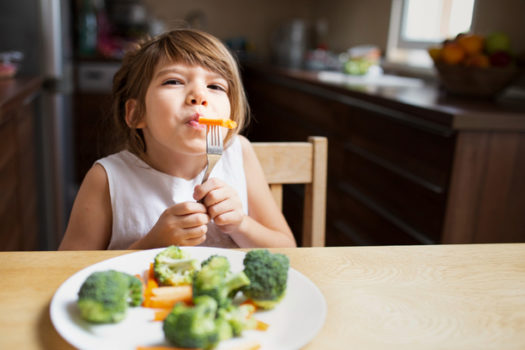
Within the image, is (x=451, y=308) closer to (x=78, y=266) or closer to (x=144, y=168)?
(x=78, y=266)

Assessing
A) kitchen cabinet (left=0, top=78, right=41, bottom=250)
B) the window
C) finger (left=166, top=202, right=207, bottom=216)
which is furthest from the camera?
the window

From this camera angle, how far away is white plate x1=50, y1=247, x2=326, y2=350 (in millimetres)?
496

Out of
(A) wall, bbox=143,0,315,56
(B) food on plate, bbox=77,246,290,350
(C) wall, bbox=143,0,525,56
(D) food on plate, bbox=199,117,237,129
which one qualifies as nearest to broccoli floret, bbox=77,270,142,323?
(B) food on plate, bbox=77,246,290,350

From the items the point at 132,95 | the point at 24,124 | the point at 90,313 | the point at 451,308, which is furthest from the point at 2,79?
the point at 451,308

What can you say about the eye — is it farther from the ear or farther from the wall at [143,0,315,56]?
the wall at [143,0,315,56]

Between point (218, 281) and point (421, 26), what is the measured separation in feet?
8.84

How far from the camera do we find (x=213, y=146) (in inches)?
31.6

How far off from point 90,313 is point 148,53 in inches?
24.3

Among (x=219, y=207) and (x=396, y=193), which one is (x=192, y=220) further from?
(x=396, y=193)

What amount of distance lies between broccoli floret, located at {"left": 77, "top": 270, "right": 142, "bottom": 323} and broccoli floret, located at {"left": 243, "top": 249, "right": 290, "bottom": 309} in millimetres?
134

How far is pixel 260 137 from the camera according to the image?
3682 millimetres

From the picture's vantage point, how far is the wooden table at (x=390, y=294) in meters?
0.54

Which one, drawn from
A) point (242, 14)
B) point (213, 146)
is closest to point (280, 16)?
point (242, 14)

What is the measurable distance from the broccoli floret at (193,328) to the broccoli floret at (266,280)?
73 mm
